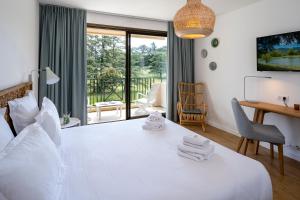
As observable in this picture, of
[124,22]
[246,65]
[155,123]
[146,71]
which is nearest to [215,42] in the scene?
[246,65]

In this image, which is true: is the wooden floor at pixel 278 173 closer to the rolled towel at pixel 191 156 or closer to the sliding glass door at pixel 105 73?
the rolled towel at pixel 191 156

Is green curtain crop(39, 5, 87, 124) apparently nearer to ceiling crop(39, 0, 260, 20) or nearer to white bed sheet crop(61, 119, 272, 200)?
ceiling crop(39, 0, 260, 20)

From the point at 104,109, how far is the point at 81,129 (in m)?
2.64

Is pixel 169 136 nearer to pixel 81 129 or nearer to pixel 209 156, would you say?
pixel 209 156

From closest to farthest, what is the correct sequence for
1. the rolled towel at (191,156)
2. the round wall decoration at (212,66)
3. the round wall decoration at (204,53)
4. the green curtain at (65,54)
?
the rolled towel at (191,156), the green curtain at (65,54), the round wall decoration at (212,66), the round wall decoration at (204,53)

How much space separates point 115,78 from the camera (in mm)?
4734

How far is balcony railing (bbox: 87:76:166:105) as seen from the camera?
4.69 meters

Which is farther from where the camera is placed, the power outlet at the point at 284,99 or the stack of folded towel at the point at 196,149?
the power outlet at the point at 284,99

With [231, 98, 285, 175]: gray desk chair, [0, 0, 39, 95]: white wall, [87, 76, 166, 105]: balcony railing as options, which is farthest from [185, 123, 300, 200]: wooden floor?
[0, 0, 39, 95]: white wall

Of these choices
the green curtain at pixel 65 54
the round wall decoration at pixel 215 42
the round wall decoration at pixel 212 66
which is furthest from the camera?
the round wall decoration at pixel 212 66

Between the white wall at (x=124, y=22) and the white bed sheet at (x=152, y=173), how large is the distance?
2.88 metres

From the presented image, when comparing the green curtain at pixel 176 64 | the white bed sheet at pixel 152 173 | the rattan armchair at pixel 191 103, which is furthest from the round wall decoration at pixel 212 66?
the white bed sheet at pixel 152 173

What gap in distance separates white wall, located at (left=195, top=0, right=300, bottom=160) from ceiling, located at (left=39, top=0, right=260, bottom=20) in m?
0.30

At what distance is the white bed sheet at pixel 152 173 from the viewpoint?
3.99 feet
